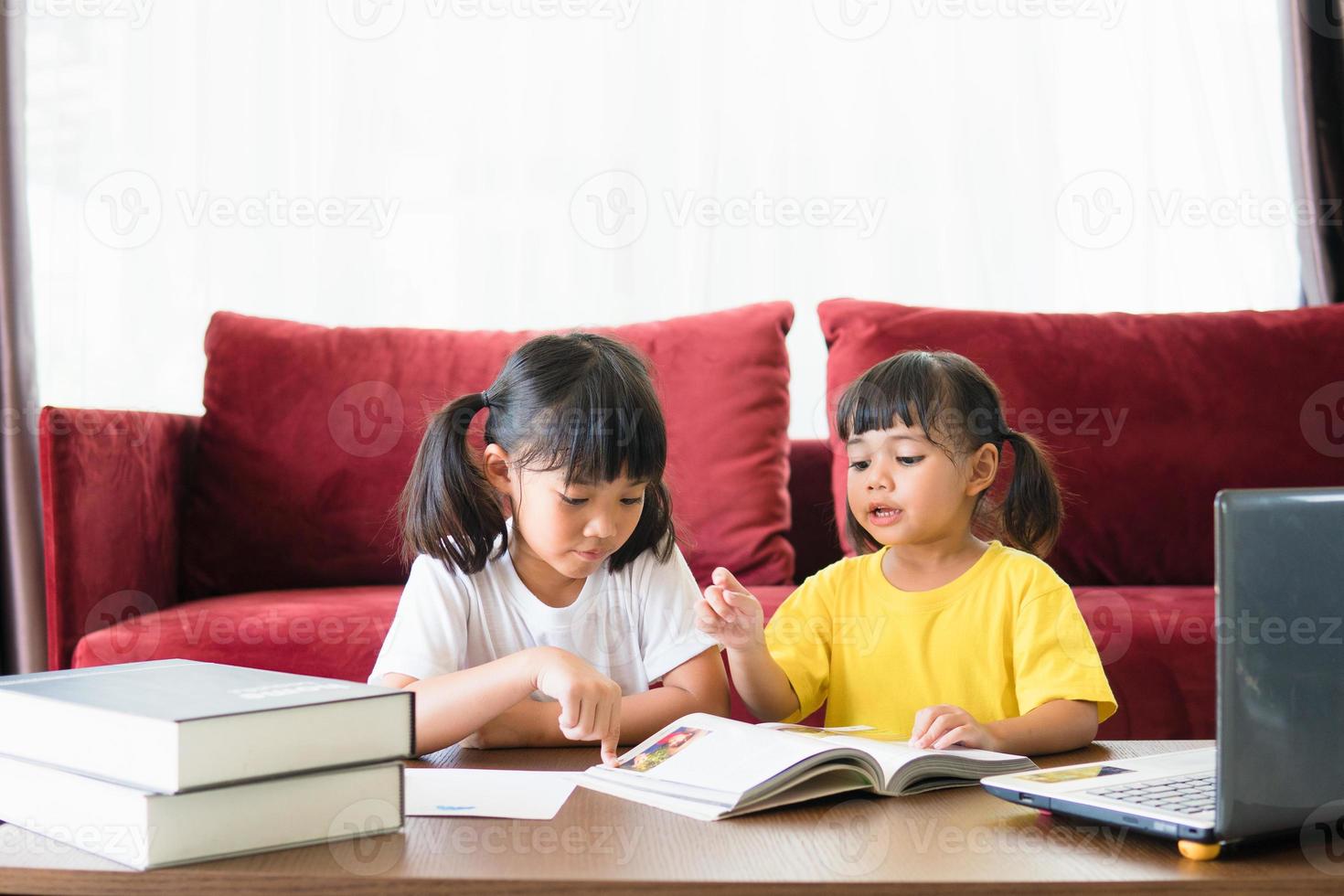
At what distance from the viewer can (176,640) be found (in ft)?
5.48

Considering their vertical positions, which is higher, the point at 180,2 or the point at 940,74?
the point at 180,2

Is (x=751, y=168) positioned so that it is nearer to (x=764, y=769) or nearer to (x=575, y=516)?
(x=575, y=516)

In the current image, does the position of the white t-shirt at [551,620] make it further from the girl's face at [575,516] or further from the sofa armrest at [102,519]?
the sofa armrest at [102,519]

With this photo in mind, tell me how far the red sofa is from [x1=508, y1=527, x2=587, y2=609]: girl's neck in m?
0.59

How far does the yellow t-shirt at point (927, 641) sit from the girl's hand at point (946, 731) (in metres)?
0.20

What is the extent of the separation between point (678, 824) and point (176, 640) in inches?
44.8

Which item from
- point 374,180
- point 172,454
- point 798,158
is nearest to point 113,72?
point 374,180

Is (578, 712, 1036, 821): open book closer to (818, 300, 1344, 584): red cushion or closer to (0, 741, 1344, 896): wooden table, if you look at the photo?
(0, 741, 1344, 896): wooden table

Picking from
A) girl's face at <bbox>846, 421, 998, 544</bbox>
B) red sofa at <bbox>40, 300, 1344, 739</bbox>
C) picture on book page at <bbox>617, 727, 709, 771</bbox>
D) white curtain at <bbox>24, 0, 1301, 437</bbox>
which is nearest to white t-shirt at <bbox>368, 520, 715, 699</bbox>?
girl's face at <bbox>846, 421, 998, 544</bbox>

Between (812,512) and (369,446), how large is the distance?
81 centimetres

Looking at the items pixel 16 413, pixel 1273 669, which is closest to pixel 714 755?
pixel 1273 669

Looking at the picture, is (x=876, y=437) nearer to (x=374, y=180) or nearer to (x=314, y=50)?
(x=374, y=180)

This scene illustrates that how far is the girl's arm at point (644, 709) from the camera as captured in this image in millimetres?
1149

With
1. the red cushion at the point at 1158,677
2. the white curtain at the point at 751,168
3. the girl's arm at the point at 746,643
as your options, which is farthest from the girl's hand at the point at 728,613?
the white curtain at the point at 751,168
